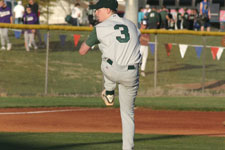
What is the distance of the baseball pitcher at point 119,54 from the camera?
24.8 feet

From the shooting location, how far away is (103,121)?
43.5 feet

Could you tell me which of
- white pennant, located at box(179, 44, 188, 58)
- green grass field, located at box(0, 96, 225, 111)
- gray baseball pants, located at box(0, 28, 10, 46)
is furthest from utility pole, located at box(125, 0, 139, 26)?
gray baseball pants, located at box(0, 28, 10, 46)

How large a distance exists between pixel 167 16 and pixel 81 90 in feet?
61.0

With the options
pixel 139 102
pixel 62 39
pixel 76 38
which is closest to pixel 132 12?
pixel 139 102

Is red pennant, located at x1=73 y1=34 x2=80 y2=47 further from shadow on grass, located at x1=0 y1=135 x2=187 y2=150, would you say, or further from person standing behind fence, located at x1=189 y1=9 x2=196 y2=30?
person standing behind fence, located at x1=189 y1=9 x2=196 y2=30

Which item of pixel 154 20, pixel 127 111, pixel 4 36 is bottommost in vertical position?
pixel 154 20

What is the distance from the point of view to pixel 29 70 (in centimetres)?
2002

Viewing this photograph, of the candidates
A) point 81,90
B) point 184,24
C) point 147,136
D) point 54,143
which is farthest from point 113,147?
point 184,24

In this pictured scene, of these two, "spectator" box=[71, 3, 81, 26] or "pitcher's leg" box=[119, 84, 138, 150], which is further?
"spectator" box=[71, 3, 81, 26]

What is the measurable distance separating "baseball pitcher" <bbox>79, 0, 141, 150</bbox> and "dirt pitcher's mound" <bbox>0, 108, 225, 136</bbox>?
13.2 ft

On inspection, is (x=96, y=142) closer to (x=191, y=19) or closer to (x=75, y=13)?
(x=75, y=13)

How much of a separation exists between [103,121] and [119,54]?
5835mm

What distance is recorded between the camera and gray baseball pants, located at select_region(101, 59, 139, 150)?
7570 millimetres

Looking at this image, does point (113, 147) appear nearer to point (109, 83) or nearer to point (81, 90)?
point (109, 83)
